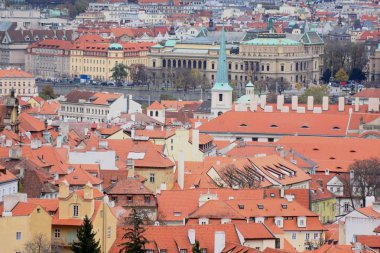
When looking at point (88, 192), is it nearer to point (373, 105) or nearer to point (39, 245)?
point (39, 245)

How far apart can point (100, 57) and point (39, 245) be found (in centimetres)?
11193

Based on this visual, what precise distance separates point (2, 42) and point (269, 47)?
24.4 metres

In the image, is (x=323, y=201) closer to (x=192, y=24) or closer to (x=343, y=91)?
(x=343, y=91)

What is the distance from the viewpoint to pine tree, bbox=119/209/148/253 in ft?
135

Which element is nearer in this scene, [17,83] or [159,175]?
[159,175]

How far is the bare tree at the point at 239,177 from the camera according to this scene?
189 feet

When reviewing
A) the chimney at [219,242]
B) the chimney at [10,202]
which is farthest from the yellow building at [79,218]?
the chimney at [219,242]

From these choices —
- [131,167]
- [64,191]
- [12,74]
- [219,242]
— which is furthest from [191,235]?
[12,74]

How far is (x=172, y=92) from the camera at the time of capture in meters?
128

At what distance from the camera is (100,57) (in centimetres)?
15375

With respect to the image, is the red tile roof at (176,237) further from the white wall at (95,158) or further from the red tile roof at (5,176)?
the white wall at (95,158)

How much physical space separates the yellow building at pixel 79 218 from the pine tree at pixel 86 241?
159 cm

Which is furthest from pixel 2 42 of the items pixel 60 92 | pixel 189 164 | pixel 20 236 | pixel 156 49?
pixel 20 236

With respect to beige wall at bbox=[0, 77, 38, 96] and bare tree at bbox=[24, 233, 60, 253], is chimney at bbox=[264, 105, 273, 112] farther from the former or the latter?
bare tree at bbox=[24, 233, 60, 253]
